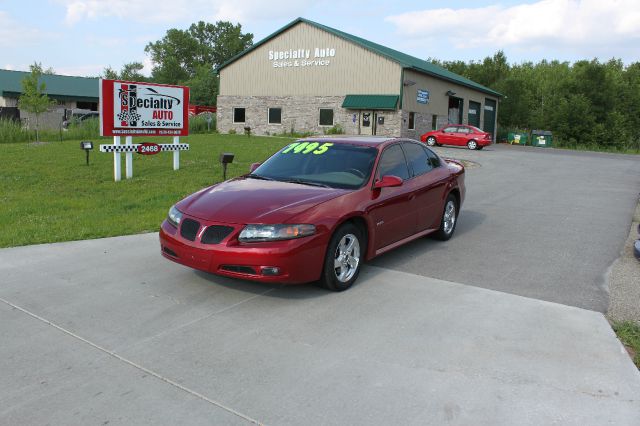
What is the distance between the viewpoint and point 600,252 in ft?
24.4

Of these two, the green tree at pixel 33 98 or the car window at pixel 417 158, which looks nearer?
the car window at pixel 417 158

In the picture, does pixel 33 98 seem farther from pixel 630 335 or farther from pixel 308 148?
pixel 630 335

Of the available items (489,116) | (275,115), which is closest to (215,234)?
(275,115)

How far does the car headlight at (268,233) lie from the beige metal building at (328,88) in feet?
97.6

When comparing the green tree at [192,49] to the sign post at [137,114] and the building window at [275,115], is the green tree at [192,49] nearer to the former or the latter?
the building window at [275,115]

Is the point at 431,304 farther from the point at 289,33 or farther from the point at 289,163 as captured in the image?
the point at 289,33

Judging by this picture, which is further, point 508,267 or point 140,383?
point 508,267

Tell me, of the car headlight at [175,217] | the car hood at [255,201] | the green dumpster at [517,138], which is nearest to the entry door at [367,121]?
the green dumpster at [517,138]

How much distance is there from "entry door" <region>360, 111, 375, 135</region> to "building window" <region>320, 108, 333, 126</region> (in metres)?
2.34

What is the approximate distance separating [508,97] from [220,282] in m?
56.6

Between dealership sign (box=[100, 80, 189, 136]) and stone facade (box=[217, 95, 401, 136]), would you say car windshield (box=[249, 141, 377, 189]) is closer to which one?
dealership sign (box=[100, 80, 189, 136])

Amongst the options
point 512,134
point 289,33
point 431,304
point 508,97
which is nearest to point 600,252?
point 431,304

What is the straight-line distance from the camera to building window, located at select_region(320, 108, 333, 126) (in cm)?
3681

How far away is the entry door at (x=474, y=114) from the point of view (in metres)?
45.7
